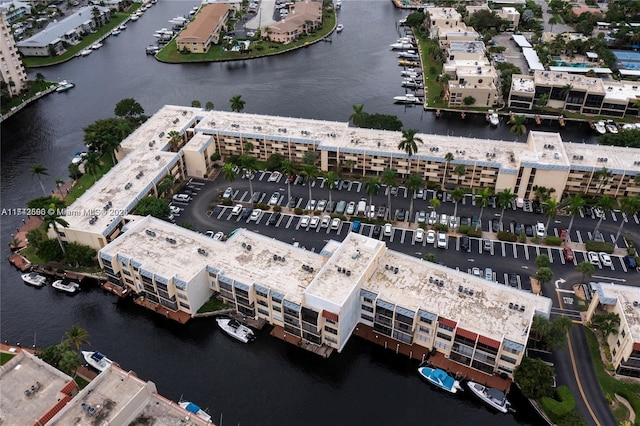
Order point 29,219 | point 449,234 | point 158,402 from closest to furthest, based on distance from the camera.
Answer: point 158,402 < point 449,234 < point 29,219

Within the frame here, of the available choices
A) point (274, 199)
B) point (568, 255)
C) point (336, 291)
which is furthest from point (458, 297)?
point (274, 199)

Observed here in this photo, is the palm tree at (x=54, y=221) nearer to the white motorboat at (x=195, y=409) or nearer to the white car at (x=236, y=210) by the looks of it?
the white car at (x=236, y=210)

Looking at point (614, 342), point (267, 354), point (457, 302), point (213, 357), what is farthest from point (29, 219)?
point (614, 342)

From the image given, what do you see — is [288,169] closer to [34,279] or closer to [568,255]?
[34,279]

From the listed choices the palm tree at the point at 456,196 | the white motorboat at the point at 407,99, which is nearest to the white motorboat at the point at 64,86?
the white motorboat at the point at 407,99

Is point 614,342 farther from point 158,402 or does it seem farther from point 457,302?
point 158,402
